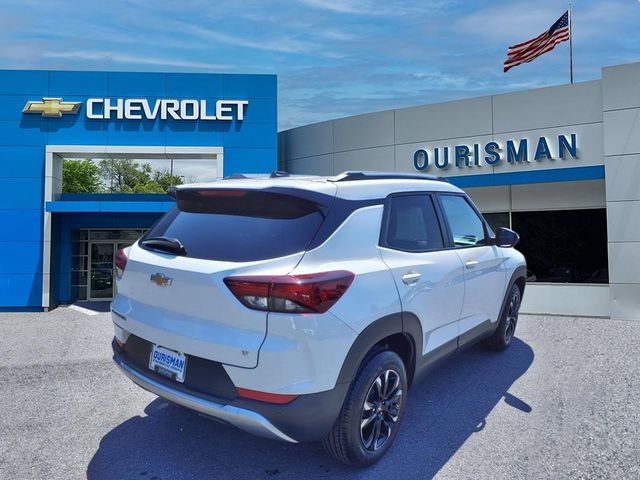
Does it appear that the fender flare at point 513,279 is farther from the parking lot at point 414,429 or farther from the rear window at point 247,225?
the rear window at point 247,225

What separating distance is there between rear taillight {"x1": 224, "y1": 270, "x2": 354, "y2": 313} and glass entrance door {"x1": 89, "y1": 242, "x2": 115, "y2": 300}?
46.9 feet

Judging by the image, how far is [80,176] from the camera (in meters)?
36.5

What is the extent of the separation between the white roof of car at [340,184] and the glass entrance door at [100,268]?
13.6m

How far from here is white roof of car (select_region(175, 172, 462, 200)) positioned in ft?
9.37

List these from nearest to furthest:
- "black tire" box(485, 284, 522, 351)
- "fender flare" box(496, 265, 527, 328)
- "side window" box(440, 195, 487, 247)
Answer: "side window" box(440, 195, 487, 247), "fender flare" box(496, 265, 527, 328), "black tire" box(485, 284, 522, 351)

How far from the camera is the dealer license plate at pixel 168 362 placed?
2.74 metres

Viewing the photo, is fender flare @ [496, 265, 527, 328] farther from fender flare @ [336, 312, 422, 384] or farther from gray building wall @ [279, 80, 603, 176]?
gray building wall @ [279, 80, 603, 176]

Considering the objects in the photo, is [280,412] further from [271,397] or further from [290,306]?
[290,306]

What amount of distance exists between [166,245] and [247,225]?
0.58 metres

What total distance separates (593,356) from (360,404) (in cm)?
417

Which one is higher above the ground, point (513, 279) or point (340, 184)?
point (340, 184)

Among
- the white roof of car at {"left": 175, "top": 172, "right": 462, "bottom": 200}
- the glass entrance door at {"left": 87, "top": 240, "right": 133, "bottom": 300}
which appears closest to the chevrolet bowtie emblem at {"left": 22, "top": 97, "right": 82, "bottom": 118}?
the glass entrance door at {"left": 87, "top": 240, "right": 133, "bottom": 300}

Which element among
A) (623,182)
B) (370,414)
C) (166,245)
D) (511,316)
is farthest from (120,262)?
(623,182)

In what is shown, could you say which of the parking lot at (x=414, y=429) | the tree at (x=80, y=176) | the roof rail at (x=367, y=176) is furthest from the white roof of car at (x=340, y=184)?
the tree at (x=80, y=176)
